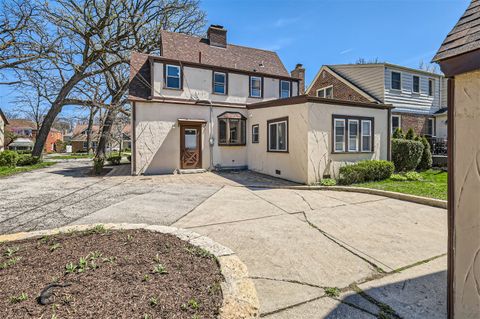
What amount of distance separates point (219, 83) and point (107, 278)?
528 inches

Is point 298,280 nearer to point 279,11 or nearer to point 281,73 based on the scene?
point 279,11

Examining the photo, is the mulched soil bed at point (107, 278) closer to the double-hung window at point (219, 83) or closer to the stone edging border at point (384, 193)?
the stone edging border at point (384, 193)

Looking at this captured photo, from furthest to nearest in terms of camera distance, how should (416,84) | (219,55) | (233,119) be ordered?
(416,84) → (219,55) → (233,119)

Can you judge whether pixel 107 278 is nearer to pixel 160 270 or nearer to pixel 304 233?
pixel 160 270

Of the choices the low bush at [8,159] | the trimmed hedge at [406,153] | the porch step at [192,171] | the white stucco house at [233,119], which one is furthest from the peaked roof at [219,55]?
the low bush at [8,159]

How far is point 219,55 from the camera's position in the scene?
15875 millimetres

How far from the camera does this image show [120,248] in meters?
3.16

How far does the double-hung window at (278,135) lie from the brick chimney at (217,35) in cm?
835

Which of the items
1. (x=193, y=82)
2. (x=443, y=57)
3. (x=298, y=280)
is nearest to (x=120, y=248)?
(x=298, y=280)

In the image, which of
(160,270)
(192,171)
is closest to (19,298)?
(160,270)

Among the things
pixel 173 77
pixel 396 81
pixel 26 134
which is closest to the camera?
pixel 173 77

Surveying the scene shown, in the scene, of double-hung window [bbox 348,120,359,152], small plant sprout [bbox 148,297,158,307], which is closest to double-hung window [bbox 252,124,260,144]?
double-hung window [bbox 348,120,359,152]

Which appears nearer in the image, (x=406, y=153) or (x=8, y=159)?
(x=406, y=153)

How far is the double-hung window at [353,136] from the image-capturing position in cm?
1028
